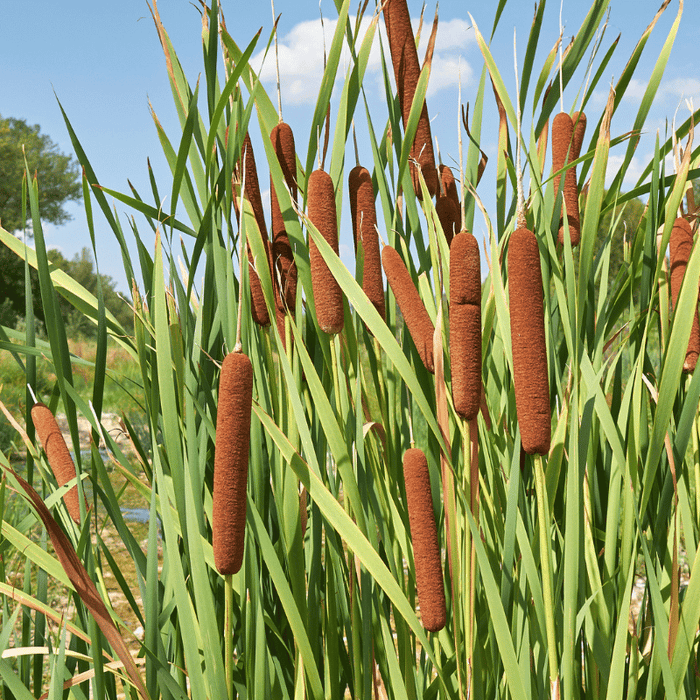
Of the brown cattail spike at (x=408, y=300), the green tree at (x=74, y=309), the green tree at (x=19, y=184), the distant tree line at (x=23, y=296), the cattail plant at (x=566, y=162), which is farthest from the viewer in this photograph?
the green tree at (x=74, y=309)

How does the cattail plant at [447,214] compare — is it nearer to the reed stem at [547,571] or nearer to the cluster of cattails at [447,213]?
the cluster of cattails at [447,213]

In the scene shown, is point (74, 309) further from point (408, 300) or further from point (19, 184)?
point (408, 300)

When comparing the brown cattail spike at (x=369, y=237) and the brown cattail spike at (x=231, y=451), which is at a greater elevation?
the brown cattail spike at (x=369, y=237)

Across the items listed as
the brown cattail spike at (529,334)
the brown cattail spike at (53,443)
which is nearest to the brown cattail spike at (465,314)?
the brown cattail spike at (529,334)

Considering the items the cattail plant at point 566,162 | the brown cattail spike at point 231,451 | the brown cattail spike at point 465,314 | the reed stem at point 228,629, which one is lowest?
the reed stem at point 228,629

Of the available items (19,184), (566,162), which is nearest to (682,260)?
(566,162)

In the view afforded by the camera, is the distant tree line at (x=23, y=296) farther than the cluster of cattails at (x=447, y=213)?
Yes

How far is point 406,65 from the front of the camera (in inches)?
25.5

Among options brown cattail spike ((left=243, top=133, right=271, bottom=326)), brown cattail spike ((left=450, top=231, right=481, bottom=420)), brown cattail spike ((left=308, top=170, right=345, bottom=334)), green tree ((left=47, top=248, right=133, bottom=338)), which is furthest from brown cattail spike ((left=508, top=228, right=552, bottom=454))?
green tree ((left=47, top=248, right=133, bottom=338))

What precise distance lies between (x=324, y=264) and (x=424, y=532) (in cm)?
24

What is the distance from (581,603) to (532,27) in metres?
0.58

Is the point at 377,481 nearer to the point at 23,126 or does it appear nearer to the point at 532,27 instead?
the point at 532,27

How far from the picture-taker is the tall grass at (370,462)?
1.67ft

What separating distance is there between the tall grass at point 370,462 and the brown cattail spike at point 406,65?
0.8 inches
